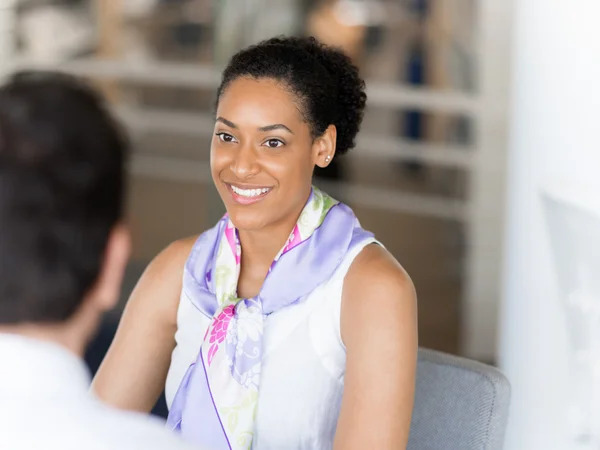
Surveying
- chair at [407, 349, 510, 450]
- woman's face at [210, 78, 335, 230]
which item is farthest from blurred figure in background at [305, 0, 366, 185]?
chair at [407, 349, 510, 450]

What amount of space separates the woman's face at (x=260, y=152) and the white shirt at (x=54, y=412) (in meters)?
0.79

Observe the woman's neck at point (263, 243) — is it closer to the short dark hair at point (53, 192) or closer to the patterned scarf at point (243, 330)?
the patterned scarf at point (243, 330)

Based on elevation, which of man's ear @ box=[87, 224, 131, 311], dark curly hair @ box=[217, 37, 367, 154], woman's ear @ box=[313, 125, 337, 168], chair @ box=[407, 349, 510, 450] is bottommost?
chair @ box=[407, 349, 510, 450]

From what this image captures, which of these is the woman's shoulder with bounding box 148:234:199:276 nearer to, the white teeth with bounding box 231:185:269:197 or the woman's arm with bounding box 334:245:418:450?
the white teeth with bounding box 231:185:269:197

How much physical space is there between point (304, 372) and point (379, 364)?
17 centimetres

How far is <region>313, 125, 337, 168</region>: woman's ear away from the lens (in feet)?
5.73

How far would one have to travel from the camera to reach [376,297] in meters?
1.58

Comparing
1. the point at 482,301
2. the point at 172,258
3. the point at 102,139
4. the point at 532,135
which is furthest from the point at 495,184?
the point at 102,139

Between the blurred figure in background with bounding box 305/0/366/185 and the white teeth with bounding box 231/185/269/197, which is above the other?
the blurred figure in background with bounding box 305/0/366/185

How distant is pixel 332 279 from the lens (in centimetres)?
168

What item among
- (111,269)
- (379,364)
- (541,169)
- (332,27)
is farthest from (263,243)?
(332,27)

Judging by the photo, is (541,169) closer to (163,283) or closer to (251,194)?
(251,194)

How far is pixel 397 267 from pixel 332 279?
119mm

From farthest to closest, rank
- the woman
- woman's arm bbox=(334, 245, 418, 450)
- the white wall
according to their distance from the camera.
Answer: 1. the white wall
2. the woman
3. woman's arm bbox=(334, 245, 418, 450)
